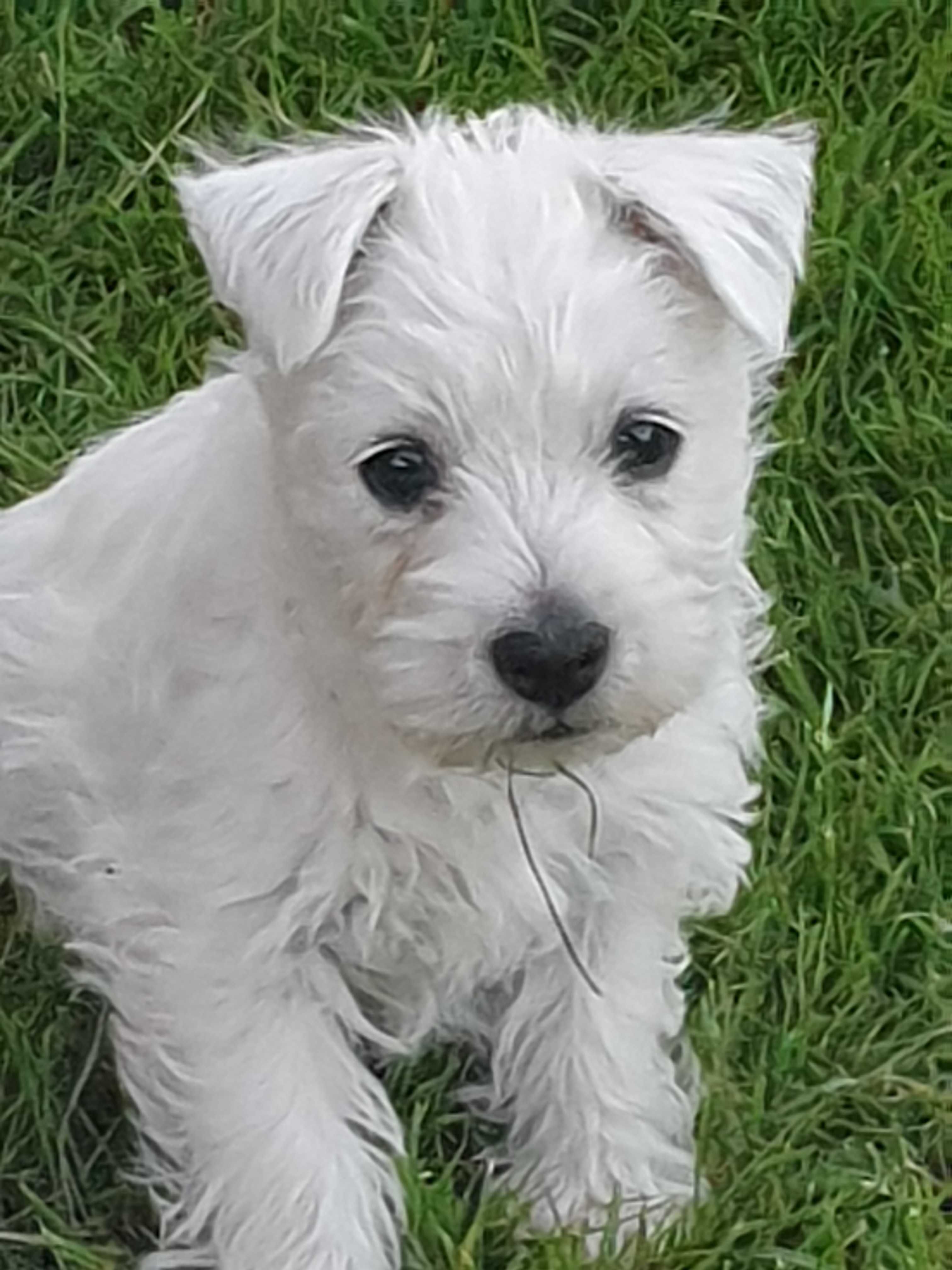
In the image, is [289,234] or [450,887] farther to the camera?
[450,887]

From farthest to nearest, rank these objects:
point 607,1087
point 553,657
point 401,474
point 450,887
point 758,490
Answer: point 758,490, point 607,1087, point 450,887, point 401,474, point 553,657

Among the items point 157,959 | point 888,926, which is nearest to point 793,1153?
point 888,926

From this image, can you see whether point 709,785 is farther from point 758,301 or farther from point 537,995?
point 758,301

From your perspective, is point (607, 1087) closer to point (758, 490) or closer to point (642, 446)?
point (642, 446)

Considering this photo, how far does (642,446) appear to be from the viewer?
3.31 meters

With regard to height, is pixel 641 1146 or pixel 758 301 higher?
pixel 758 301

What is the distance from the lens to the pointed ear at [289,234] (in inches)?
128

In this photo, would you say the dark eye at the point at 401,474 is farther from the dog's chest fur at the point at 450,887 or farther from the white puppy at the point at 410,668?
the dog's chest fur at the point at 450,887

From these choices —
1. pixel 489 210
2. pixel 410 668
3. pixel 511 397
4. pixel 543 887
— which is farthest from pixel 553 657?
pixel 543 887

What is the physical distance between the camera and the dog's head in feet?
10.5

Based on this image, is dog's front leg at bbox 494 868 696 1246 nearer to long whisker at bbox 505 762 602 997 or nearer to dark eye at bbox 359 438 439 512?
long whisker at bbox 505 762 602 997

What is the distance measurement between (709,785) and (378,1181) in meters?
0.68

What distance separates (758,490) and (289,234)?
169 centimetres

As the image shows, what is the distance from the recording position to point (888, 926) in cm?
422
